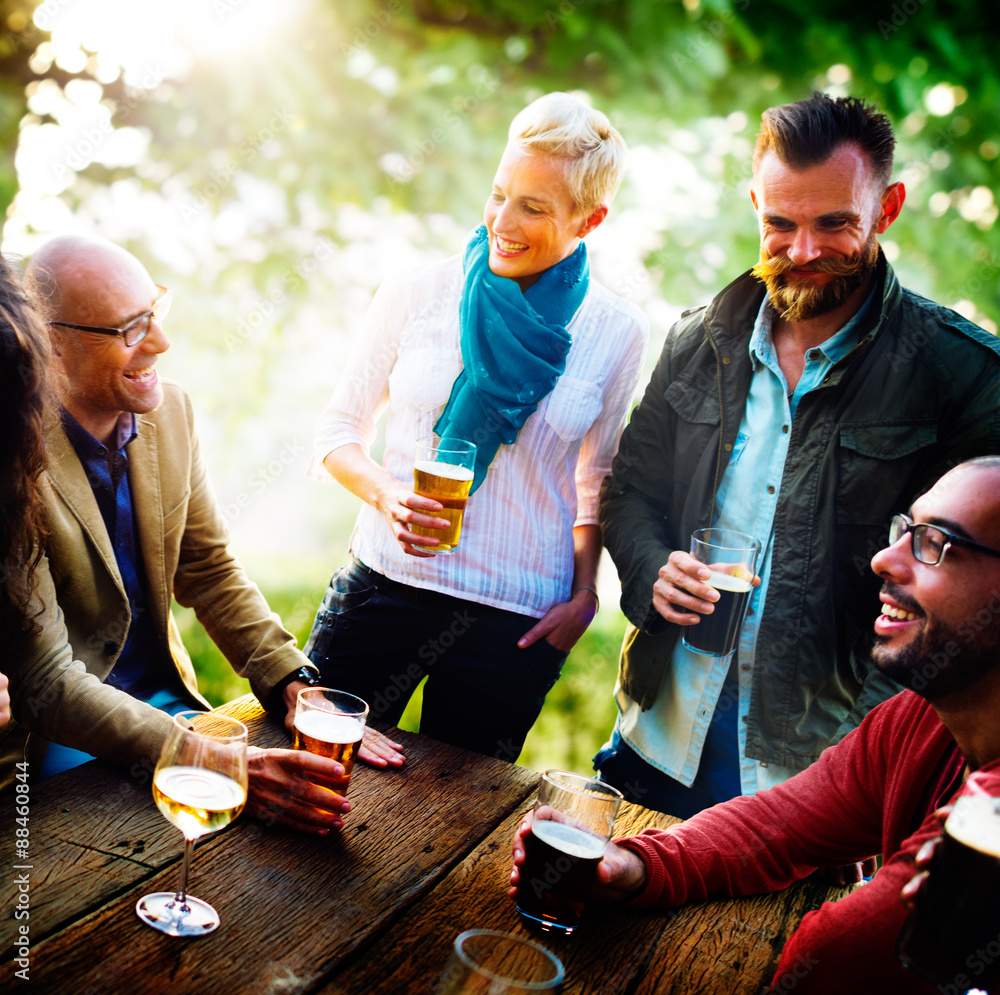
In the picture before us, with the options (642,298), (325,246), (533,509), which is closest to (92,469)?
(533,509)

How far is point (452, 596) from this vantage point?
2307 millimetres

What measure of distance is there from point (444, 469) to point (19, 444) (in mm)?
853

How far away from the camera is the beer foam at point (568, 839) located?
142cm

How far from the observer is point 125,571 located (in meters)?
2.22

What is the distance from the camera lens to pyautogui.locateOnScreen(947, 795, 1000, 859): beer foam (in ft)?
3.35

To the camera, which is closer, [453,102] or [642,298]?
[453,102]

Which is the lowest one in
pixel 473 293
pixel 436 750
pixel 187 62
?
pixel 436 750

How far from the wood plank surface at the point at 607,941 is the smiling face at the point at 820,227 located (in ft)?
4.26

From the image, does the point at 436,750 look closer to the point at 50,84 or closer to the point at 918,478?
the point at 918,478

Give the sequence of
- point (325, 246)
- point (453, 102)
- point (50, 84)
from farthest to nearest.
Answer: point (325, 246) < point (453, 102) < point (50, 84)

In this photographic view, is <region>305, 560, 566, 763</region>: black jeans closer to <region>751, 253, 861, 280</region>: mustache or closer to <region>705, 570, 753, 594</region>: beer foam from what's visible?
<region>705, 570, 753, 594</region>: beer foam

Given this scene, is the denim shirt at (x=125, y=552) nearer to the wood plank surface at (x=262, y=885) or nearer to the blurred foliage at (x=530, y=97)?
the wood plank surface at (x=262, y=885)

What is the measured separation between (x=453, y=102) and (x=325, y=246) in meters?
1.31

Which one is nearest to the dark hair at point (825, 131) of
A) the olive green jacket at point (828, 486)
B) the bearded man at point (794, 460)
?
the bearded man at point (794, 460)
